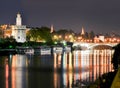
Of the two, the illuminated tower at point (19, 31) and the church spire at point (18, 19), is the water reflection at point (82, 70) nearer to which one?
the illuminated tower at point (19, 31)

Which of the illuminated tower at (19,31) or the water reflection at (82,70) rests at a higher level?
the illuminated tower at (19,31)

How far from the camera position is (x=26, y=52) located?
253ft

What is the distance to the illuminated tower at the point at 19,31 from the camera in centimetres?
9981

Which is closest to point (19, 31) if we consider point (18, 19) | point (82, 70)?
point (18, 19)

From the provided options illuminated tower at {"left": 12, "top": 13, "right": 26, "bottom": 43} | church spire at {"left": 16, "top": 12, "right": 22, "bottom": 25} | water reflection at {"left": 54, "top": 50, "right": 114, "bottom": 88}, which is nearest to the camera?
water reflection at {"left": 54, "top": 50, "right": 114, "bottom": 88}

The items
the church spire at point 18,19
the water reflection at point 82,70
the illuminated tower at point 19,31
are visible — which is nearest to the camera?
the water reflection at point 82,70

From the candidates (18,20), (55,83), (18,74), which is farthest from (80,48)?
(55,83)

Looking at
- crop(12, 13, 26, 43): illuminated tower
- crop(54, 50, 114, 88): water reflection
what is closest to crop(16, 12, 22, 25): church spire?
crop(12, 13, 26, 43): illuminated tower

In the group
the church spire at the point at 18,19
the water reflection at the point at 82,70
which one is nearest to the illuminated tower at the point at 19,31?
the church spire at the point at 18,19

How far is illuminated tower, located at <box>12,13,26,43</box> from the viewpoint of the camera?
99812 mm

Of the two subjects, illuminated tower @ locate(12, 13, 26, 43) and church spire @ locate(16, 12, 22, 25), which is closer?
illuminated tower @ locate(12, 13, 26, 43)

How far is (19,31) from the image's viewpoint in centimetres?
10481

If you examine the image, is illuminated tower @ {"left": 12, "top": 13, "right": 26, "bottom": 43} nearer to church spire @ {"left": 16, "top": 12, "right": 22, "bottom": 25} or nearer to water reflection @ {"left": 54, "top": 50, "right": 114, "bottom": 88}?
church spire @ {"left": 16, "top": 12, "right": 22, "bottom": 25}

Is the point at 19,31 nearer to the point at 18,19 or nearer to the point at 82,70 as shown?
the point at 18,19
